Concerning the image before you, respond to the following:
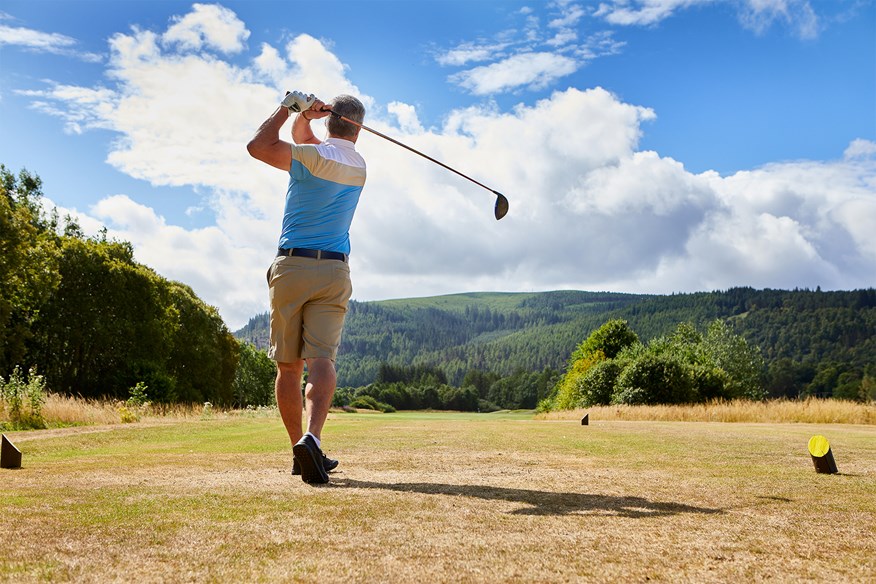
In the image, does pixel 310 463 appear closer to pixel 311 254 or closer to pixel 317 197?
pixel 311 254

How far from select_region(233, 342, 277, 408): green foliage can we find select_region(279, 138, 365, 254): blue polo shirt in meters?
79.5

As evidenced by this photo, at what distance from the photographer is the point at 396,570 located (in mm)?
2682

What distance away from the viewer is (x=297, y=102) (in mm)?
5945

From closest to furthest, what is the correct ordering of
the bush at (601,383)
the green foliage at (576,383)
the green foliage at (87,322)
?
the green foliage at (87,322), the bush at (601,383), the green foliage at (576,383)

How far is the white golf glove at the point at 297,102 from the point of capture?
19.5ft

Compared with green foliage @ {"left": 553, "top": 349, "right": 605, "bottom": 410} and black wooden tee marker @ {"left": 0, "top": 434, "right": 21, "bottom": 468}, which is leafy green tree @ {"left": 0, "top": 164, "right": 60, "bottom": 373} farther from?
green foliage @ {"left": 553, "top": 349, "right": 605, "bottom": 410}

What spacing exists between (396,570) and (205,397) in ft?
173

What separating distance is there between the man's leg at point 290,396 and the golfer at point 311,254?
0.05 ft

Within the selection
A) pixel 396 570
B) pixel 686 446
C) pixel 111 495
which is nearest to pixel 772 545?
pixel 396 570

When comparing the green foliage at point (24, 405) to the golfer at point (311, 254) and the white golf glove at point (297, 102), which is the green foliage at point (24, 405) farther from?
the white golf glove at point (297, 102)

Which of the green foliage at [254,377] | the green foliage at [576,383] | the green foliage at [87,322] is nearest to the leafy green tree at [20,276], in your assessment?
the green foliage at [87,322]

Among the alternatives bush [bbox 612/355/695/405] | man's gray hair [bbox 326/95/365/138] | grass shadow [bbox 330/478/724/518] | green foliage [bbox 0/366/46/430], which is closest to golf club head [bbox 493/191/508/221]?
man's gray hair [bbox 326/95/365/138]

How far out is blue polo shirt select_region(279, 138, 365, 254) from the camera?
18.9 ft

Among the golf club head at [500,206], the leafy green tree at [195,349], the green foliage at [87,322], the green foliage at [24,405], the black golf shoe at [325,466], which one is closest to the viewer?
the black golf shoe at [325,466]
